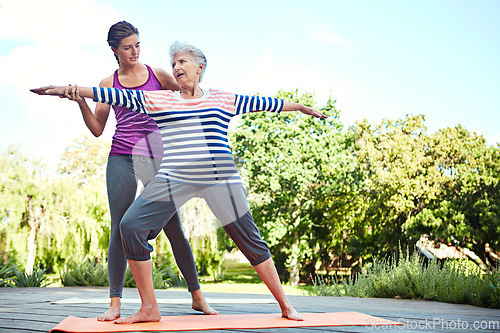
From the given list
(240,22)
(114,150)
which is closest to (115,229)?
(114,150)

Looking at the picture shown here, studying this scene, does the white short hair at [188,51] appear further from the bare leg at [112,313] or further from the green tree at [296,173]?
the green tree at [296,173]

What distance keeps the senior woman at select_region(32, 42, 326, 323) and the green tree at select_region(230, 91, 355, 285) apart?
1440 centimetres

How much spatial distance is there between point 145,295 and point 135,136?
85cm

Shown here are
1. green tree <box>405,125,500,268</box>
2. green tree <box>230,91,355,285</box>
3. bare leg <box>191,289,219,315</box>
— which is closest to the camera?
bare leg <box>191,289,219,315</box>

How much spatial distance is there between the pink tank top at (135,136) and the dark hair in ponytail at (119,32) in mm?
253

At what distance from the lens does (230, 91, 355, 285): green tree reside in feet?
57.9

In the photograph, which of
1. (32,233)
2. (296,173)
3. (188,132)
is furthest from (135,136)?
(296,173)

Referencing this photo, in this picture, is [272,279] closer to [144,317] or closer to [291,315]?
[291,315]

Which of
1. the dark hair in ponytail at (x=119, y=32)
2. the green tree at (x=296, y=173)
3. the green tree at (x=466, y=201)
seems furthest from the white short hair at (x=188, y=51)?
the green tree at (x=466, y=201)

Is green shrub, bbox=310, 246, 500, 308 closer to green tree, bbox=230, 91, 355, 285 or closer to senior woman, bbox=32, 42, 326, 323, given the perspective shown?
senior woman, bbox=32, 42, 326, 323

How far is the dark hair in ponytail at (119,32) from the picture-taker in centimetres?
251

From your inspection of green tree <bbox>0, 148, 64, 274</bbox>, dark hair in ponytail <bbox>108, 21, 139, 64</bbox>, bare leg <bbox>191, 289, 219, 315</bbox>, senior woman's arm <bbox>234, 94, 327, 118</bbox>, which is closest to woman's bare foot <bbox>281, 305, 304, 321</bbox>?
bare leg <bbox>191, 289, 219, 315</bbox>

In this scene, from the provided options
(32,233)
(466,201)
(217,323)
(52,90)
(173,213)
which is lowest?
(217,323)

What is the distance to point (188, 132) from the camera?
2.24m
